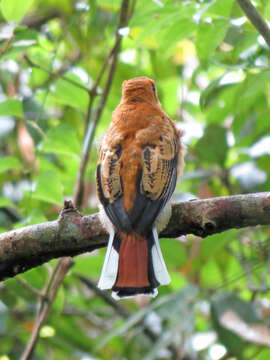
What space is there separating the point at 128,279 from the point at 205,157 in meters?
1.14

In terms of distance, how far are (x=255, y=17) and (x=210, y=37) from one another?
0.95 feet

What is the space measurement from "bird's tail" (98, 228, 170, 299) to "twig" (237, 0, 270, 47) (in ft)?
3.28

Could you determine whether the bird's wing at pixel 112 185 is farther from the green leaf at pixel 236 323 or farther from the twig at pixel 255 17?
the twig at pixel 255 17

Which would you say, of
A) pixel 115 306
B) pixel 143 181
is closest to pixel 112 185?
pixel 143 181

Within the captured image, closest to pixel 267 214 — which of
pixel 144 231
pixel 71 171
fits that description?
pixel 144 231

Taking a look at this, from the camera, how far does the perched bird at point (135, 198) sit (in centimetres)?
263

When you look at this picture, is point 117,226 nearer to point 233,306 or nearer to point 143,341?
point 233,306

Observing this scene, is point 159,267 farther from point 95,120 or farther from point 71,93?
point 71,93

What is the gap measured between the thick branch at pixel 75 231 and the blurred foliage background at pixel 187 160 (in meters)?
0.33

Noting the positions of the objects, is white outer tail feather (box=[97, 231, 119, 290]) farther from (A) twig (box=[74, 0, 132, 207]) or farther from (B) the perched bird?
(A) twig (box=[74, 0, 132, 207])

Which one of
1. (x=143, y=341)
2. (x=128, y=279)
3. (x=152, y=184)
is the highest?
(x=152, y=184)

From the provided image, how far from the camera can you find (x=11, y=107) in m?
3.34

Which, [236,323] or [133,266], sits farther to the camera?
[236,323]

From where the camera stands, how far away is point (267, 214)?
2.40 m
